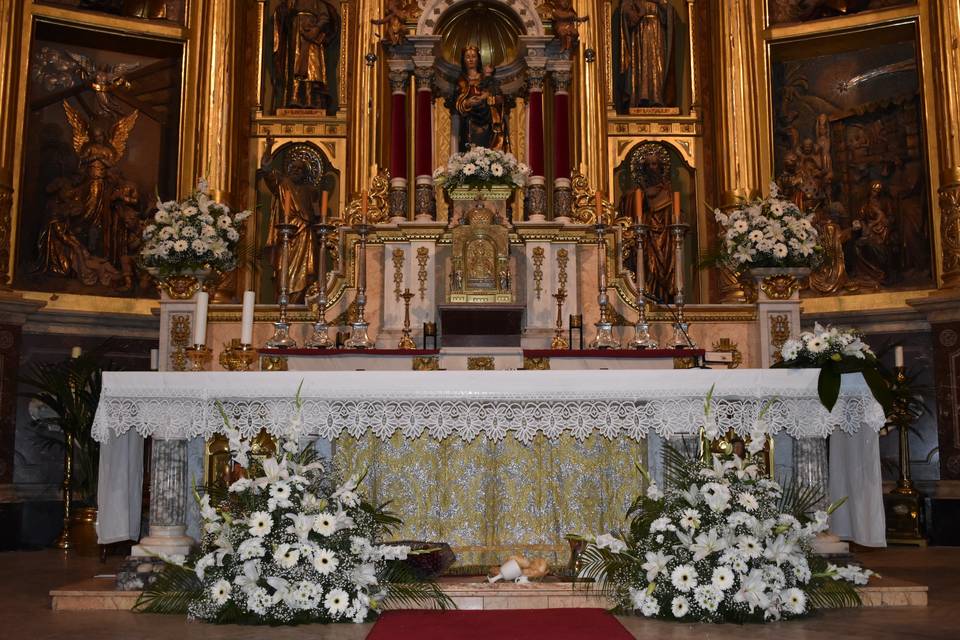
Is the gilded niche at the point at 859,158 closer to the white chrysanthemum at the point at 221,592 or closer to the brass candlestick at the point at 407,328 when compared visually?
the brass candlestick at the point at 407,328

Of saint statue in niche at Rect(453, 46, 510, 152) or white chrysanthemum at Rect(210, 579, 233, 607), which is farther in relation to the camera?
saint statue in niche at Rect(453, 46, 510, 152)

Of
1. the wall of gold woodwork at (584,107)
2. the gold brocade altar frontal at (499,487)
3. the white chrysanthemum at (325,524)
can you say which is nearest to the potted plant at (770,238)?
the wall of gold woodwork at (584,107)

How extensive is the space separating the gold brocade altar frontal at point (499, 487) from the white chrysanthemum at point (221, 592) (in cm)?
165

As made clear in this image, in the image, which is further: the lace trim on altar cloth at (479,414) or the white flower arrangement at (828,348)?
the white flower arrangement at (828,348)

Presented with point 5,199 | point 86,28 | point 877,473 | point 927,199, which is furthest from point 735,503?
point 86,28

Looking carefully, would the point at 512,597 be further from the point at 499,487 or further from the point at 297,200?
the point at 297,200

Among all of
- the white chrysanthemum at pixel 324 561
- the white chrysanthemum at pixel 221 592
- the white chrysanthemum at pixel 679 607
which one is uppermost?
the white chrysanthemum at pixel 324 561

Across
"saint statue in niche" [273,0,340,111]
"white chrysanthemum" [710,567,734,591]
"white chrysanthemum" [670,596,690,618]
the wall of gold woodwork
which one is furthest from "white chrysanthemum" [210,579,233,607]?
"saint statue in niche" [273,0,340,111]

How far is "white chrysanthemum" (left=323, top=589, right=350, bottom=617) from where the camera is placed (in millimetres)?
4777

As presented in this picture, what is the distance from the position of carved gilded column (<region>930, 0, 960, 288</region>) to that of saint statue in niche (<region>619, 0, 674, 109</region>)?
286 centimetres

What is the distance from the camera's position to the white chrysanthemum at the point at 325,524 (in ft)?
15.8

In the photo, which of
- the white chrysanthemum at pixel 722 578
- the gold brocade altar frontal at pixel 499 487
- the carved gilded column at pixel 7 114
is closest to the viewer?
the white chrysanthemum at pixel 722 578

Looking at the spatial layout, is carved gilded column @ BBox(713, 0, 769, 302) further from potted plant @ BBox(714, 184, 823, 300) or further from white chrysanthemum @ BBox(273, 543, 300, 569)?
white chrysanthemum @ BBox(273, 543, 300, 569)

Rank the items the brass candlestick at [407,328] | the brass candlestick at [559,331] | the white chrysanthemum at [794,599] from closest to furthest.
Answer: the white chrysanthemum at [794,599] < the brass candlestick at [407,328] < the brass candlestick at [559,331]
